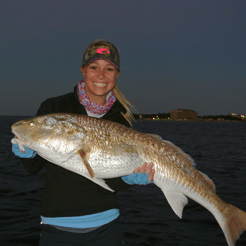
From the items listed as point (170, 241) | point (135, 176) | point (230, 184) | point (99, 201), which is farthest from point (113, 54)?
point (230, 184)

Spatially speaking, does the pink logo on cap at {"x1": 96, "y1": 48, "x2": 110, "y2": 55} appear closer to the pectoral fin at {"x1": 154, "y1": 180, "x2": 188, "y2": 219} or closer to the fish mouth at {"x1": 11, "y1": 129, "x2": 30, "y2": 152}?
the fish mouth at {"x1": 11, "y1": 129, "x2": 30, "y2": 152}

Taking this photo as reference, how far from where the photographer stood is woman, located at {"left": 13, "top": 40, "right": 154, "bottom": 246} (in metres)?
3.05

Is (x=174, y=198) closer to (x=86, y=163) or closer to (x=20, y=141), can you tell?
(x=86, y=163)

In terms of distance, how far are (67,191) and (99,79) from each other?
69.0 inches

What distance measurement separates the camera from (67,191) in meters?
3.20

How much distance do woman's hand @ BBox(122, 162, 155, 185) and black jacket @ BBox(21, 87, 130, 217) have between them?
239 mm

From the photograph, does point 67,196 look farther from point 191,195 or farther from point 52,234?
point 191,195

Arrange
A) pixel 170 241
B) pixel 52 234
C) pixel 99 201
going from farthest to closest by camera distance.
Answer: pixel 170 241
pixel 99 201
pixel 52 234

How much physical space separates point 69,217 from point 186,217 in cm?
729

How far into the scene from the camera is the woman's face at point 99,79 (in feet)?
12.3

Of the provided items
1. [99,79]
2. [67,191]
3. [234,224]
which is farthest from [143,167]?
[234,224]

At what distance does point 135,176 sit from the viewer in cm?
357

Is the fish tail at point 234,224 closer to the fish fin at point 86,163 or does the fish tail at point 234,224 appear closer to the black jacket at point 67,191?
the black jacket at point 67,191

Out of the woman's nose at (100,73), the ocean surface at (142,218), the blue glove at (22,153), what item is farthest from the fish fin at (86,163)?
the ocean surface at (142,218)
